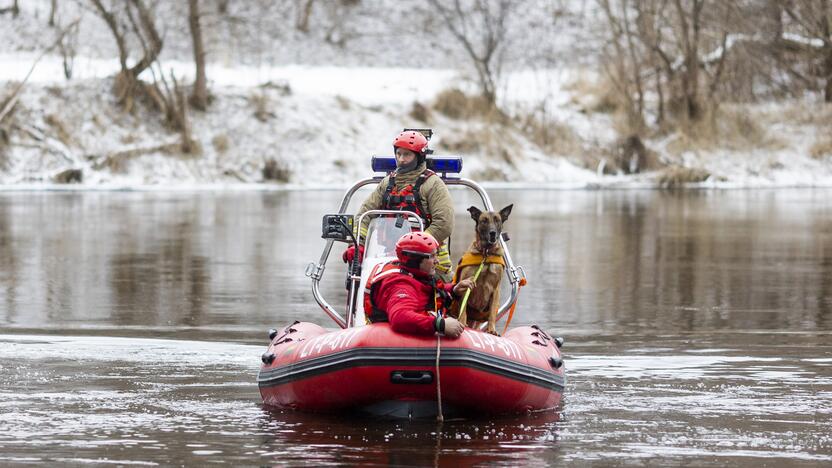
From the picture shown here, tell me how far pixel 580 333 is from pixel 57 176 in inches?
1193

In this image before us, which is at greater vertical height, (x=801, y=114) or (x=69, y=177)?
(x=801, y=114)

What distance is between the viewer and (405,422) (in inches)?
342

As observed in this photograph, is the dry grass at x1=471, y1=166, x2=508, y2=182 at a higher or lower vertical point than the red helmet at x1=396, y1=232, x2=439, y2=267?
higher

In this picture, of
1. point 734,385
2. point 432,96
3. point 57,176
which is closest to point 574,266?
point 734,385

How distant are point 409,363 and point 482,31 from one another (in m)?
46.2

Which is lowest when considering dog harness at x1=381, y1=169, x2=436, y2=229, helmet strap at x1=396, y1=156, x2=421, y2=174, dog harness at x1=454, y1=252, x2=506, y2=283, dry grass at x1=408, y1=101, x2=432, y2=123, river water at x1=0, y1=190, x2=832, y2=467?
river water at x1=0, y1=190, x2=832, y2=467

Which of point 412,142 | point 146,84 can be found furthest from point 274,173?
point 412,142

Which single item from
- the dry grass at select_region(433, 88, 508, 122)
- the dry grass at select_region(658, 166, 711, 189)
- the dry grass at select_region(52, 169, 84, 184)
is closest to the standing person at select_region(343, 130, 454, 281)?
the dry grass at select_region(52, 169, 84, 184)

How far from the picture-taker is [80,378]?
1023cm

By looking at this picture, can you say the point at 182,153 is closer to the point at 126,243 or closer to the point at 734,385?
the point at 126,243

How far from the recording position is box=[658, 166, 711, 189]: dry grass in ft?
147

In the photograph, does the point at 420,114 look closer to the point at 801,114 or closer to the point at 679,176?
the point at 679,176

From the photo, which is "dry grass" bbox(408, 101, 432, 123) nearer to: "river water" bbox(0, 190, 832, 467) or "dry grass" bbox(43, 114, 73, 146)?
"dry grass" bbox(43, 114, 73, 146)

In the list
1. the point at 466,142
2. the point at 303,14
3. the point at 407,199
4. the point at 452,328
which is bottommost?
the point at 452,328
